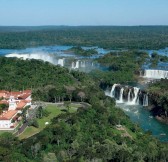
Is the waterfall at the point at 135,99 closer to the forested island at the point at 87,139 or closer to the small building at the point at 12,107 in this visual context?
the forested island at the point at 87,139

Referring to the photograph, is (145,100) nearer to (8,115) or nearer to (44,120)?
(44,120)

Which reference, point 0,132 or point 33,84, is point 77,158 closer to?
point 0,132

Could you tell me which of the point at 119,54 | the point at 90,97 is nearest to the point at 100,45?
the point at 119,54

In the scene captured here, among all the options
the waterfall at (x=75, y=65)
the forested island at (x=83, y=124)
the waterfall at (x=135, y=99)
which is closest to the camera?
the forested island at (x=83, y=124)

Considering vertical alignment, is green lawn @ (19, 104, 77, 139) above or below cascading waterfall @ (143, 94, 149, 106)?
above

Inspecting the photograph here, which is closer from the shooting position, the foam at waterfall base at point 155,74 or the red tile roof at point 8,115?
the red tile roof at point 8,115

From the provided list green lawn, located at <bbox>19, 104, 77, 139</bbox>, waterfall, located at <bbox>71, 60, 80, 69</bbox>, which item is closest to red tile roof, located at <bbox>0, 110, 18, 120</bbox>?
green lawn, located at <bbox>19, 104, 77, 139</bbox>

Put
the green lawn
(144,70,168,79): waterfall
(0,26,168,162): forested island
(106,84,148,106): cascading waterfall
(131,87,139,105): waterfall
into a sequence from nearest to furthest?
1. (0,26,168,162): forested island
2. the green lawn
3. (106,84,148,106): cascading waterfall
4. (131,87,139,105): waterfall
5. (144,70,168,79): waterfall

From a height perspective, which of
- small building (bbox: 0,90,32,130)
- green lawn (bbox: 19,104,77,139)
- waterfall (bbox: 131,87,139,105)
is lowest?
waterfall (bbox: 131,87,139,105)

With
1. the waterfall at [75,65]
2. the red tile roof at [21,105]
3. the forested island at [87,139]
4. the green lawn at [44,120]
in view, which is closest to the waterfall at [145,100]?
the forested island at [87,139]

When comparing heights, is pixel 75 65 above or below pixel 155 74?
below

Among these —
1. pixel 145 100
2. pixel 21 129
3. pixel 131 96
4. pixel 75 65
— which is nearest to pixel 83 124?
pixel 21 129

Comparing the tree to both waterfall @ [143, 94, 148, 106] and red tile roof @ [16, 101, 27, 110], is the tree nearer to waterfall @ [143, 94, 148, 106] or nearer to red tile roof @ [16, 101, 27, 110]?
red tile roof @ [16, 101, 27, 110]
